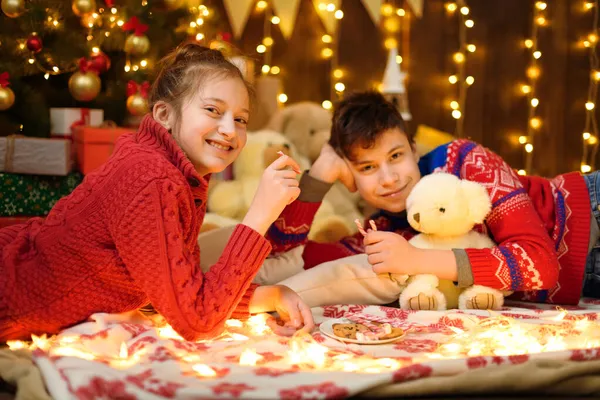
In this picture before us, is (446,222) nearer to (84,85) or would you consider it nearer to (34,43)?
(84,85)

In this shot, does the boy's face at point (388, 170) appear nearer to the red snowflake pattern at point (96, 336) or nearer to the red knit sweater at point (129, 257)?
the red knit sweater at point (129, 257)

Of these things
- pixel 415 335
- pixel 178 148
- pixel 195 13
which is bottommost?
pixel 415 335

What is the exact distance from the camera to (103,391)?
0.95 meters

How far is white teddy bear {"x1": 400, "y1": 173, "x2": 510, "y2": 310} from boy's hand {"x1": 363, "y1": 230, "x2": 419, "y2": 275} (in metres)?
0.06

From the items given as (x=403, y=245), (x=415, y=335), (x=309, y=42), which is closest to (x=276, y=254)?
(x=403, y=245)

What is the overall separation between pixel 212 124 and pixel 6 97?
1104 mm

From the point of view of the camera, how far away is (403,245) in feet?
5.06

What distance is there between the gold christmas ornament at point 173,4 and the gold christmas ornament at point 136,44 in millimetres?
232

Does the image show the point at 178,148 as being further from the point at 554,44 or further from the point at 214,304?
the point at 554,44

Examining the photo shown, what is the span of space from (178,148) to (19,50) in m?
1.22

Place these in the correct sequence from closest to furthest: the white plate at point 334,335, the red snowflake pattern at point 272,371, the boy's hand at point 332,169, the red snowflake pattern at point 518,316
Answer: the red snowflake pattern at point 272,371, the white plate at point 334,335, the red snowflake pattern at point 518,316, the boy's hand at point 332,169

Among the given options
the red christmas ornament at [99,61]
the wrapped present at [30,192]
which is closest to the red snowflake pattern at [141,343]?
the wrapped present at [30,192]

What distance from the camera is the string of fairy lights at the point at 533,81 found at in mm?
2996

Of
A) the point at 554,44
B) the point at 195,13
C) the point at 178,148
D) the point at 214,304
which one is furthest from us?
the point at 554,44
